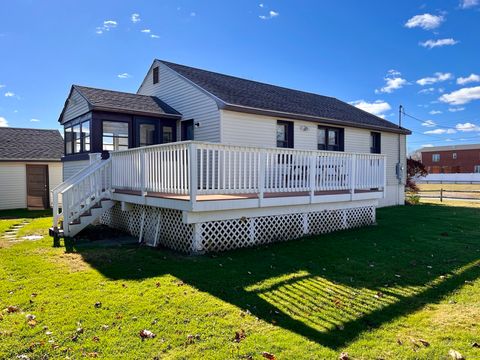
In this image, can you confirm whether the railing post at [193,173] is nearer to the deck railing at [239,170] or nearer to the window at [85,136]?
the deck railing at [239,170]

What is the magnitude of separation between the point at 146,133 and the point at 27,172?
32.0 ft

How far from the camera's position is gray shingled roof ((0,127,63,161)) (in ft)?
57.3

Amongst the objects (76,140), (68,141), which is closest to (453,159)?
(68,141)

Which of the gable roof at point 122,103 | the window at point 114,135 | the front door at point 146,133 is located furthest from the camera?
the front door at point 146,133

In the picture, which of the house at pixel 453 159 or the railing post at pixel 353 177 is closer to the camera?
the railing post at pixel 353 177

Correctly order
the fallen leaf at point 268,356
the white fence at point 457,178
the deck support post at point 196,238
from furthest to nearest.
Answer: the white fence at point 457,178 < the deck support post at point 196,238 < the fallen leaf at point 268,356

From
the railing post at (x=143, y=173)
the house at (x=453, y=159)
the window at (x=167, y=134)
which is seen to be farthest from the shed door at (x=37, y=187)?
the house at (x=453, y=159)

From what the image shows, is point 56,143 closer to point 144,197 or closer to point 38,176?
point 38,176

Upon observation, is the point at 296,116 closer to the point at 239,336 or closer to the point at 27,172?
the point at 239,336

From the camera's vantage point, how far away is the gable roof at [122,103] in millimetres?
10739

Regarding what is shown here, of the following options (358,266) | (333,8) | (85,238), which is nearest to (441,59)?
(333,8)

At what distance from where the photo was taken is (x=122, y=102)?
11.5m

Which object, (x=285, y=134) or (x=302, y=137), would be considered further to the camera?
(x=302, y=137)

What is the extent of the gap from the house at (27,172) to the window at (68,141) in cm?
540
